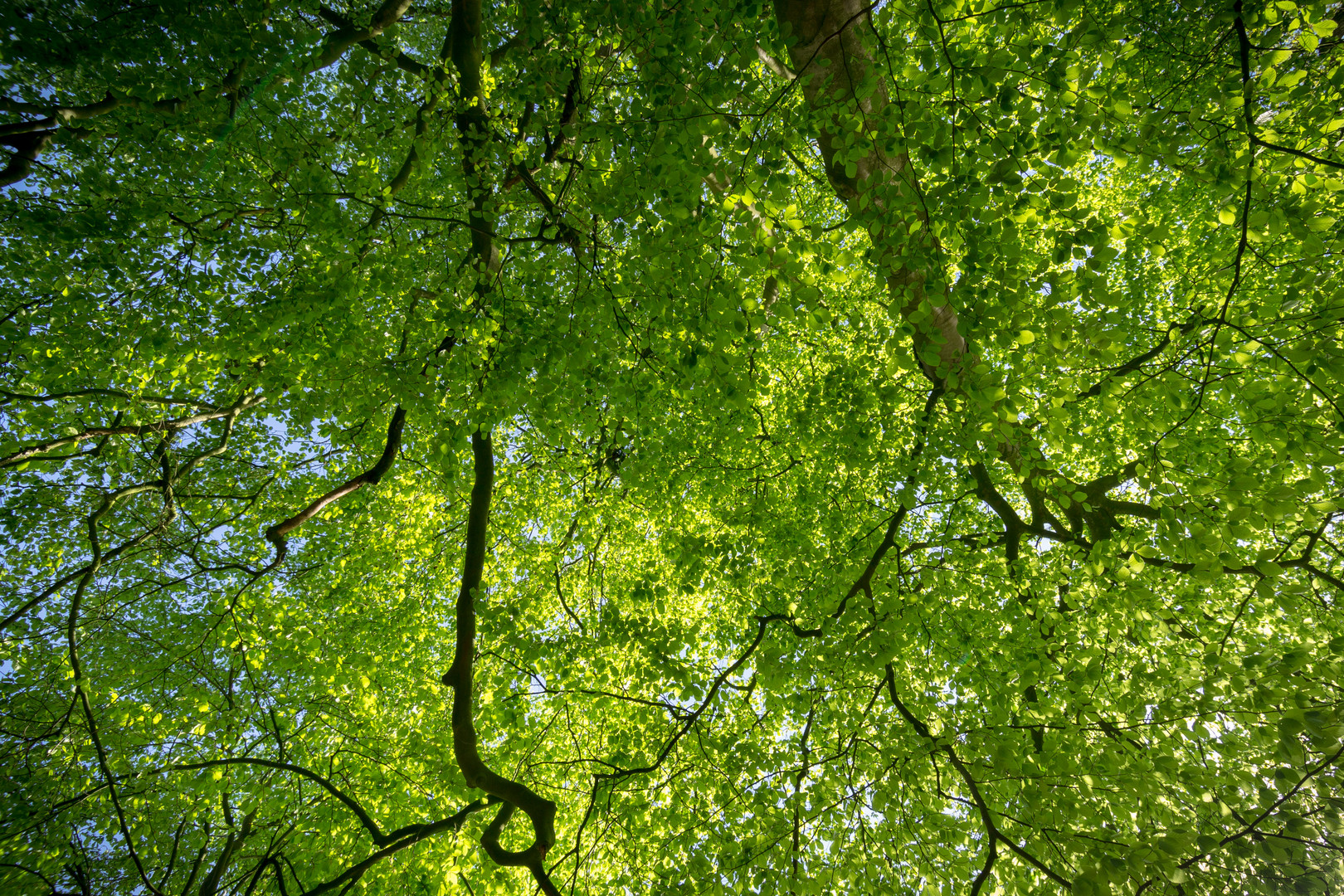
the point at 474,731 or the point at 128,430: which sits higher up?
the point at 128,430

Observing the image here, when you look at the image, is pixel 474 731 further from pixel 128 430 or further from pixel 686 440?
pixel 128 430

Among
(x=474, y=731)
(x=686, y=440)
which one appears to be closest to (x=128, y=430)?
(x=474, y=731)

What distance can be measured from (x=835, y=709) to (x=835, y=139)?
17.4 ft

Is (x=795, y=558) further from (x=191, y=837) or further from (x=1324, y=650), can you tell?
(x=191, y=837)

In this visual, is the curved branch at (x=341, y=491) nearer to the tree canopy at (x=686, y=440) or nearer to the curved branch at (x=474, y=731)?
the tree canopy at (x=686, y=440)

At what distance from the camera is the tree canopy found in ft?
10.6

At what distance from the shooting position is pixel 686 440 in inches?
276

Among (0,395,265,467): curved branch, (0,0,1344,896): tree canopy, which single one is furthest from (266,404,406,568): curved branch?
(0,395,265,467): curved branch

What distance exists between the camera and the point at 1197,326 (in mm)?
3975

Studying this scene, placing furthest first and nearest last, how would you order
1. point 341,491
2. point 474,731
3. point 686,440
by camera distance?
point 686,440
point 341,491
point 474,731

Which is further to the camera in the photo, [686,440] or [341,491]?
[686,440]

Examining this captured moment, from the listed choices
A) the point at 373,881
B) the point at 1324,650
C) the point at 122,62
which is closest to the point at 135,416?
the point at 122,62

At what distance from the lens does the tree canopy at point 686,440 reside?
3217 mm

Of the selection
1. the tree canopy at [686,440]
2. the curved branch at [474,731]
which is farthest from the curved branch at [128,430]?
the curved branch at [474,731]
